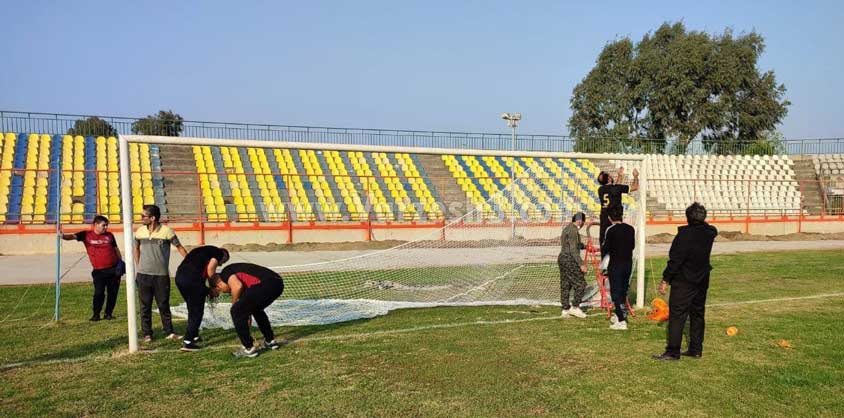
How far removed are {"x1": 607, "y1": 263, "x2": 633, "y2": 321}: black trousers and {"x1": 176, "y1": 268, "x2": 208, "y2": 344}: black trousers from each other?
4.89 metres

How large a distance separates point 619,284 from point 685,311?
1.58 m

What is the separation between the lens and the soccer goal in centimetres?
953

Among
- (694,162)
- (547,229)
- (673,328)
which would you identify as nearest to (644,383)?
(673,328)

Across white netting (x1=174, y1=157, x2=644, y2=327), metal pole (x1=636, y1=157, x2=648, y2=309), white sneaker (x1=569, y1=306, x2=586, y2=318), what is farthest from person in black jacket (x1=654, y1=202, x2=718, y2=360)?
white netting (x1=174, y1=157, x2=644, y2=327)

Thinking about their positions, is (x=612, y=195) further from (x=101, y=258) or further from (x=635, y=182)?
(x=101, y=258)

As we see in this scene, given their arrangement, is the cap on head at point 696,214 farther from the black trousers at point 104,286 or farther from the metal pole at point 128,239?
the black trousers at point 104,286

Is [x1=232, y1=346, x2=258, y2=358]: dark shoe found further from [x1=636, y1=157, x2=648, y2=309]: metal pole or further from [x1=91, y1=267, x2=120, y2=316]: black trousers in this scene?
[x1=636, y1=157, x2=648, y2=309]: metal pole

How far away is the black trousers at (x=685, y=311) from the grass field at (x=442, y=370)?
0.20m

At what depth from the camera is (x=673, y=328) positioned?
22.3 ft

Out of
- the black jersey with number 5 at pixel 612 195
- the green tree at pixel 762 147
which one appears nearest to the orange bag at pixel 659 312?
the black jersey with number 5 at pixel 612 195

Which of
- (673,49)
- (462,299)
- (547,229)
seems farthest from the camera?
(673,49)

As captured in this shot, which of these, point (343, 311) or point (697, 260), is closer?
point (697, 260)

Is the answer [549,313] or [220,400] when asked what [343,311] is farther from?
[220,400]

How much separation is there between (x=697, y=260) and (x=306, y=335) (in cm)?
460
